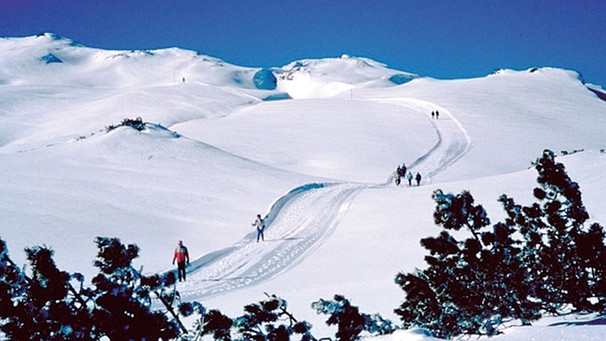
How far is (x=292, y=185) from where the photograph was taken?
24.2 metres

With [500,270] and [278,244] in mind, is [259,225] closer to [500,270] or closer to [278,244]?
[278,244]

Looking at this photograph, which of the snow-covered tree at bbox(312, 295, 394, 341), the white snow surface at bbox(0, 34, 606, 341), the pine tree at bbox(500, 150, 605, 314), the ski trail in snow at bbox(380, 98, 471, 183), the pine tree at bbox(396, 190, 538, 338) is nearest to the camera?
the snow-covered tree at bbox(312, 295, 394, 341)

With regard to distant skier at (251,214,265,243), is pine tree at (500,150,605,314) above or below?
below

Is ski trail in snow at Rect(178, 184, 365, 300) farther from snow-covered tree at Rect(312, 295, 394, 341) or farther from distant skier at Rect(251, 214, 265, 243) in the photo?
snow-covered tree at Rect(312, 295, 394, 341)

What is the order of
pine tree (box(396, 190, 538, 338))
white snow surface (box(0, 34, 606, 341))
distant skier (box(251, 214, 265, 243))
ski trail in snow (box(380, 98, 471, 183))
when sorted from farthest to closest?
ski trail in snow (box(380, 98, 471, 183)), distant skier (box(251, 214, 265, 243)), white snow surface (box(0, 34, 606, 341)), pine tree (box(396, 190, 538, 338))

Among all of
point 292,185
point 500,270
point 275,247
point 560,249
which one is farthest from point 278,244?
point 500,270

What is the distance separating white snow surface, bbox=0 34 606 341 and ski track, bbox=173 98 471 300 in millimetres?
67

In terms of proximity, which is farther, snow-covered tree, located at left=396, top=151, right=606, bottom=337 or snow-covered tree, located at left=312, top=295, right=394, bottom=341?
snow-covered tree, located at left=396, top=151, right=606, bottom=337

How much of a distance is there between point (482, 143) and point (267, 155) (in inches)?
678

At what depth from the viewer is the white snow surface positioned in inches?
493

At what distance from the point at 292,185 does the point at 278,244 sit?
27.6 ft

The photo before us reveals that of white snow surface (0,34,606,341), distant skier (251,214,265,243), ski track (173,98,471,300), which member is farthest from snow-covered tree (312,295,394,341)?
distant skier (251,214,265,243)

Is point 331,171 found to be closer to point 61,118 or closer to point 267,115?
point 267,115

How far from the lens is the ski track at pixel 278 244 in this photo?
12723 millimetres
